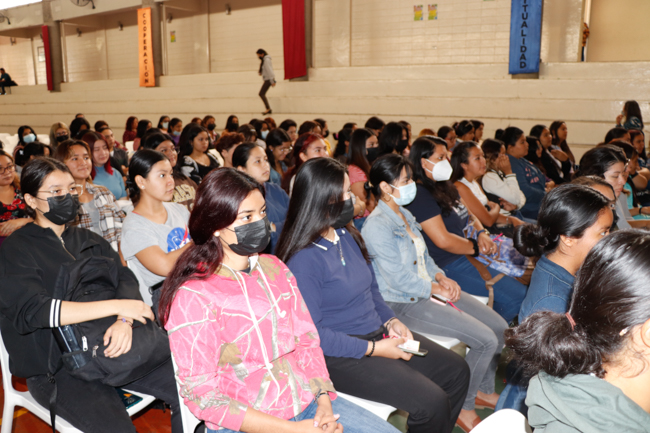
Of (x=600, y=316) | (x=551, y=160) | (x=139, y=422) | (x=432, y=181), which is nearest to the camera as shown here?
(x=600, y=316)

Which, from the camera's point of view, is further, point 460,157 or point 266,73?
point 266,73

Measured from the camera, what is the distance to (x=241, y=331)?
146 centimetres

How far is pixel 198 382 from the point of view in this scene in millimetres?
1358

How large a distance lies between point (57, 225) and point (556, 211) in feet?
6.87

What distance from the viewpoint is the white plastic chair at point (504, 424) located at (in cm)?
128

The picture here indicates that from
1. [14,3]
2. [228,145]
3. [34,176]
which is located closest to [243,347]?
[34,176]

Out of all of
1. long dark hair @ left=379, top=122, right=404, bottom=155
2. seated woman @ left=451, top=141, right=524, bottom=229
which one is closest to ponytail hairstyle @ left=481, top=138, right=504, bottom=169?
seated woman @ left=451, top=141, right=524, bottom=229

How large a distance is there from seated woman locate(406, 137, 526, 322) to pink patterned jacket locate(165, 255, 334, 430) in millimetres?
1467

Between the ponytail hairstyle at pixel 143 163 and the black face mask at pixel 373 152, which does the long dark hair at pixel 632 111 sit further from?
the ponytail hairstyle at pixel 143 163

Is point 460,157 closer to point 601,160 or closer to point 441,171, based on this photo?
point 441,171

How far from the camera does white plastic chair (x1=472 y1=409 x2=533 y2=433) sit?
1284mm

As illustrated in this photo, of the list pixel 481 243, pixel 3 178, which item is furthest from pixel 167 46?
pixel 481 243

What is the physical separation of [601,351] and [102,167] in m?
4.31

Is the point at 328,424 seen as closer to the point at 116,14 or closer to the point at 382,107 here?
the point at 382,107
